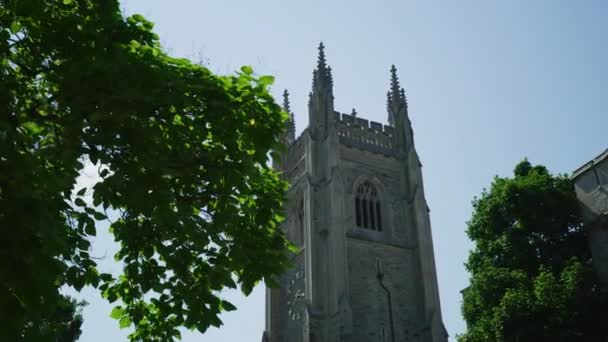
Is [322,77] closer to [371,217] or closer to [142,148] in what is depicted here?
[371,217]

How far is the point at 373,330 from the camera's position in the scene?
114 ft

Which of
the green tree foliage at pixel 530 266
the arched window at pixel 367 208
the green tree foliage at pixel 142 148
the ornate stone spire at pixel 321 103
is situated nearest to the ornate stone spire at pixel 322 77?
the ornate stone spire at pixel 321 103

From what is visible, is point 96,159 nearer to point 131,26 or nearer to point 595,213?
point 131,26

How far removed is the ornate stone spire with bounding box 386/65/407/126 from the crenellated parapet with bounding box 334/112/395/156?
1399 millimetres

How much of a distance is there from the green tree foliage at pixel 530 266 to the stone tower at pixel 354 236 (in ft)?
28.6

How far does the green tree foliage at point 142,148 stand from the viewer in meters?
7.54

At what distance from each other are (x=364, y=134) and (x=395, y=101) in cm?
389

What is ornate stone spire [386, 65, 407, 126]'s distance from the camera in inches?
1711

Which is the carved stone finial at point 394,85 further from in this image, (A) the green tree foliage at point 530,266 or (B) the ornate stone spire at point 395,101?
(A) the green tree foliage at point 530,266

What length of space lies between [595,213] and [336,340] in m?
13.0

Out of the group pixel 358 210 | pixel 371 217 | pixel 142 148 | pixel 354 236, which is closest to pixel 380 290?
pixel 354 236

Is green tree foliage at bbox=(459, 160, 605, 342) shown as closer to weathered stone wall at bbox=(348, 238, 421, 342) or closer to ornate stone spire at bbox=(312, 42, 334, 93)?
weathered stone wall at bbox=(348, 238, 421, 342)

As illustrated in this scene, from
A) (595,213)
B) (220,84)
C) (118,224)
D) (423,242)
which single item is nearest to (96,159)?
(118,224)

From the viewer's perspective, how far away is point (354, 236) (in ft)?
121
